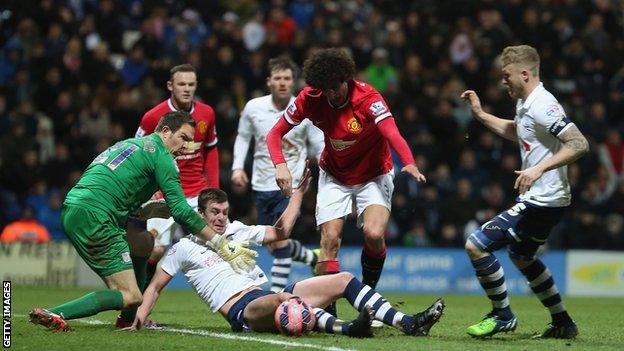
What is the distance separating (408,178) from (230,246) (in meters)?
10.5

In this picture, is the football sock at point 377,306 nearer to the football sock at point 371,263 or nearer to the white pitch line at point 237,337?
the white pitch line at point 237,337

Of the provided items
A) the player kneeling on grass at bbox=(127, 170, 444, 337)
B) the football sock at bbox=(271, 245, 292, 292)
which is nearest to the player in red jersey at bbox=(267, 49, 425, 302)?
the player kneeling on grass at bbox=(127, 170, 444, 337)

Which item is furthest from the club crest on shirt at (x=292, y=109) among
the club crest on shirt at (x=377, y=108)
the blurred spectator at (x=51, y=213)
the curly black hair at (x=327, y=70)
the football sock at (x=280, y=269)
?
the blurred spectator at (x=51, y=213)

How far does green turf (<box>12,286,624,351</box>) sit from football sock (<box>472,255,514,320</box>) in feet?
0.75

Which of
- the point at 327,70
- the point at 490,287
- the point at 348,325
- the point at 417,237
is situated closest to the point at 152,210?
the point at 327,70

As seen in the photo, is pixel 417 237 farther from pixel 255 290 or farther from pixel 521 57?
pixel 255 290

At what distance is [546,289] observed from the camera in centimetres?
974

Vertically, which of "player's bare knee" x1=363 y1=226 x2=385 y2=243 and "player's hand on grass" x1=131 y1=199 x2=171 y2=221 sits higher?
"player's hand on grass" x1=131 y1=199 x2=171 y2=221

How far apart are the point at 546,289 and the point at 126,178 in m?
3.54

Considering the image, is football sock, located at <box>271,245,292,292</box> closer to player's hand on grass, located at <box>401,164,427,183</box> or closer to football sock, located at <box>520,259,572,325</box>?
football sock, located at <box>520,259,572,325</box>

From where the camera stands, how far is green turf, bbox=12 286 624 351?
8.31 meters

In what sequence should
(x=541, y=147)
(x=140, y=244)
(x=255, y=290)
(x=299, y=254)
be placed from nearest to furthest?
(x=255, y=290), (x=541, y=147), (x=140, y=244), (x=299, y=254)

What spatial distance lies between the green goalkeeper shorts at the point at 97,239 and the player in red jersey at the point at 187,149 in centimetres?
203

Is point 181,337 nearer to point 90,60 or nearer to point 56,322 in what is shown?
point 56,322
